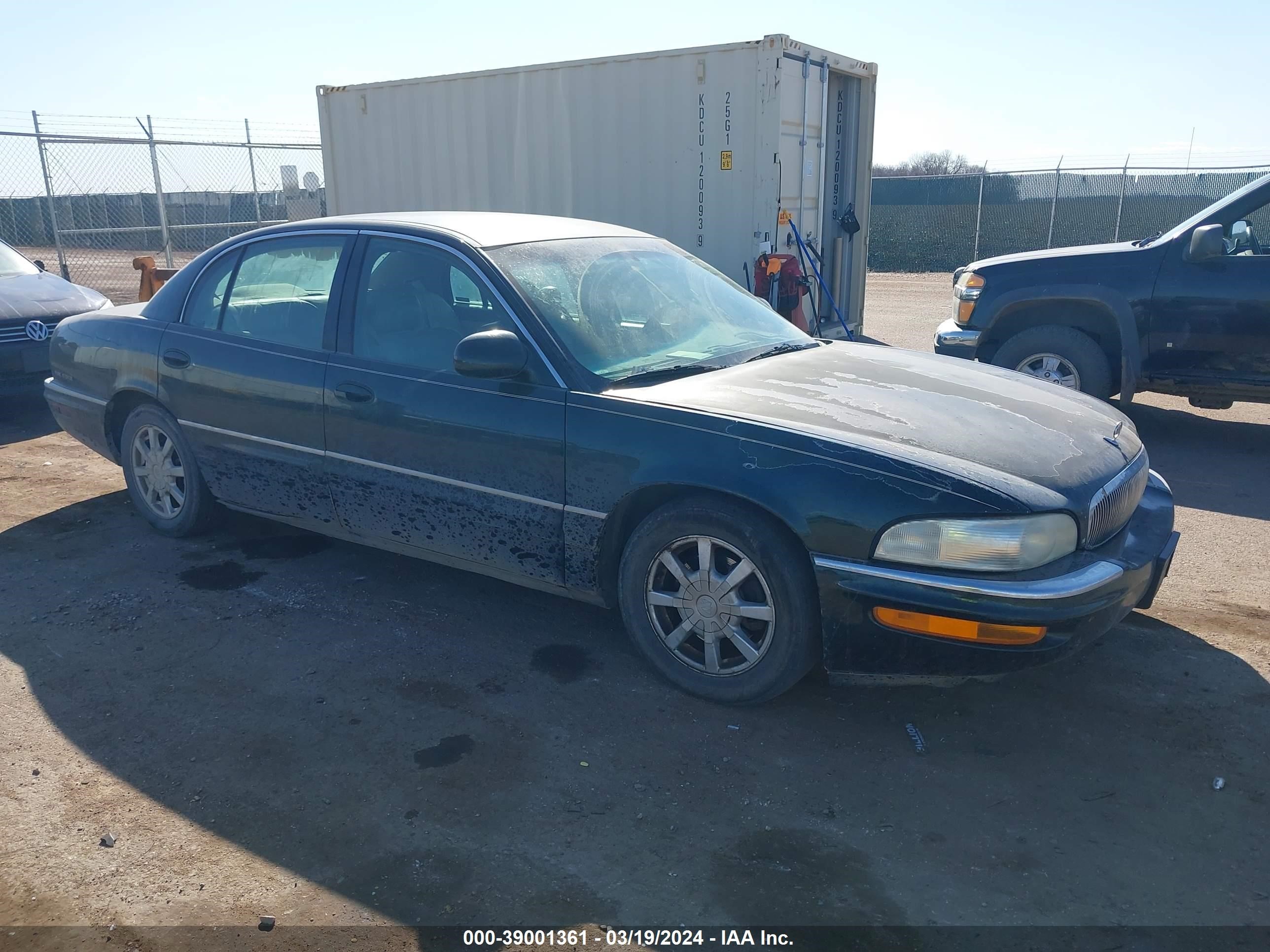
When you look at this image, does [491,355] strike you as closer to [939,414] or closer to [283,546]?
[939,414]

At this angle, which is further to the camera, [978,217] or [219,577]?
[978,217]

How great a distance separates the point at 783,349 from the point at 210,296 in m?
2.81

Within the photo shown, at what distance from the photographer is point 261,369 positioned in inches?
180

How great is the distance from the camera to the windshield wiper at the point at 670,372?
3.83 m

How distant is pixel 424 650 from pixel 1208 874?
2774 millimetres

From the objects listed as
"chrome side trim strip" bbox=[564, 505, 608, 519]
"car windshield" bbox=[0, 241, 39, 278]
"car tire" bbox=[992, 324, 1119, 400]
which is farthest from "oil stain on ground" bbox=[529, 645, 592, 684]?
"car windshield" bbox=[0, 241, 39, 278]

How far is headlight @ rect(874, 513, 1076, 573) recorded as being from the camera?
3.09 meters

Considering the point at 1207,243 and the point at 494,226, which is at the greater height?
the point at 494,226

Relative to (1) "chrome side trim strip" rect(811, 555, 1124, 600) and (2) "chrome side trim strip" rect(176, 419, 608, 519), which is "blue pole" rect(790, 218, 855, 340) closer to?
(2) "chrome side trim strip" rect(176, 419, 608, 519)

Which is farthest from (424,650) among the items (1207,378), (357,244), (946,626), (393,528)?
(1207,378)

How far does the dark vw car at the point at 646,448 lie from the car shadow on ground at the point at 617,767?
33 centimetres

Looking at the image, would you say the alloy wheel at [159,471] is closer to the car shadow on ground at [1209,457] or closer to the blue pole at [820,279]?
the car shadow on ground at [1209,457]

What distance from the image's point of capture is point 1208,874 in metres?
2.71

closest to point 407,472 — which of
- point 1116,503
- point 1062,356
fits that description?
point 1116,503
